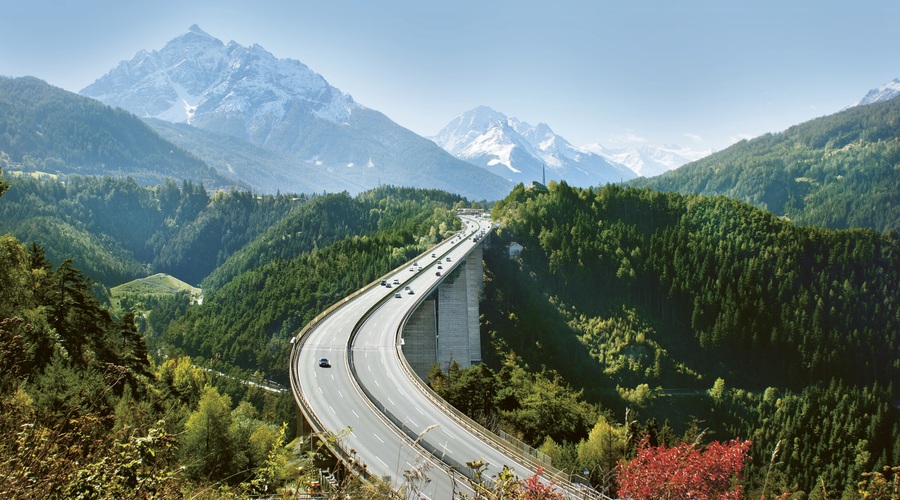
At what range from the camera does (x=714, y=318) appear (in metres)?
95.9

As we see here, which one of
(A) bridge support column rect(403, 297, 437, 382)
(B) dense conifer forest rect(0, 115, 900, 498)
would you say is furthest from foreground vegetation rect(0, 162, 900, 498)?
(A) bridge support column rect(403, 297, 437, 382)

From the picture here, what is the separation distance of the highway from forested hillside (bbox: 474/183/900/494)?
30.3m

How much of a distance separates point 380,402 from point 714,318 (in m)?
76.6

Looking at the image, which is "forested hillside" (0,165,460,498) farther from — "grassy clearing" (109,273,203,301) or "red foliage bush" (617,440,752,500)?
"grassy clearing" (109,273,203,301)

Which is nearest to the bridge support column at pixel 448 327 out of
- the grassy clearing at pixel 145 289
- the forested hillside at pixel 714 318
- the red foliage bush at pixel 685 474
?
the forested hillside at pixel 714 318

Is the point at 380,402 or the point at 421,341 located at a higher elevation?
the point at 380,402

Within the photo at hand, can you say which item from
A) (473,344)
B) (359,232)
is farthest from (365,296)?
(359,232)

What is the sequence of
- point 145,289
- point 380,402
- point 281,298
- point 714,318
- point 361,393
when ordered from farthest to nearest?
point 145,289 < point 714,318 < point 281,298 < point 361,393 < point 380,402

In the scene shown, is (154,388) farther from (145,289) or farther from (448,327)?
(145,289)

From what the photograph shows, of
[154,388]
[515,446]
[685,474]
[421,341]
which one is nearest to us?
[685,474]

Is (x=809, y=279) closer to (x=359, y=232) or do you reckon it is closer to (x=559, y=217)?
(x=559, y=217)

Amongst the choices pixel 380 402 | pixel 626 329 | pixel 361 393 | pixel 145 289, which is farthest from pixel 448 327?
pixel 145 289

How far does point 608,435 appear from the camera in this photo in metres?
34.2

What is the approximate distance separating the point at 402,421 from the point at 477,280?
2329 inches
